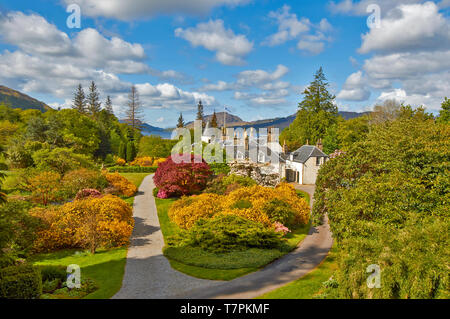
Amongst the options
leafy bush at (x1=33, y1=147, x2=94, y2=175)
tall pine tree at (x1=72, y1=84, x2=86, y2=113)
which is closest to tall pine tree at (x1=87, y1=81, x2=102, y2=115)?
tall pine tree at (x1=72, y1=84, x2=86, y2=113)

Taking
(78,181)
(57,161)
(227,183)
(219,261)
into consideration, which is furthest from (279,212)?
(57,161)

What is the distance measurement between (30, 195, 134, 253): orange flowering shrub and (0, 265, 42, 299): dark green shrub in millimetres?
5873

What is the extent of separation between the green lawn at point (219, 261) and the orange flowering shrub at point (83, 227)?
3.35 m

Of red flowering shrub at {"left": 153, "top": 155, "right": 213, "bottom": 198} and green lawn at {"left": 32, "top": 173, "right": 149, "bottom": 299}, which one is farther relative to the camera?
red flowering shrub at {"left": 153, "top": 155, "right": 213, "bottom": 198}

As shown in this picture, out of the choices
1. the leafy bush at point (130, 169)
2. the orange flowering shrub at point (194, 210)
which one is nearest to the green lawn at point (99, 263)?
the orange flowering shrub at point (194, 210)

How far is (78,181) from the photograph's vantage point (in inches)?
1048

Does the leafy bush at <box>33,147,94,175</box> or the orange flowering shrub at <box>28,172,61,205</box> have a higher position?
the leafy bush at <box>33,147,94,175</box>

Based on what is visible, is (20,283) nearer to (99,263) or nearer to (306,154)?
(99,263)

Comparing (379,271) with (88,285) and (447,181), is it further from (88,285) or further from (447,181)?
(88,285)

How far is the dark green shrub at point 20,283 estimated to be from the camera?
376 inches

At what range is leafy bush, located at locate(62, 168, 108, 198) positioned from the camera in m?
26.2

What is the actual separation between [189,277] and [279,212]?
30.5ft

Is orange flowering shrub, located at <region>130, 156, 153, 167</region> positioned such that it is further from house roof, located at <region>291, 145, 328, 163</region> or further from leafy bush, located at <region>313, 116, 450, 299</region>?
leafy bush, located at <region>313, 116, 450, 299</region>
